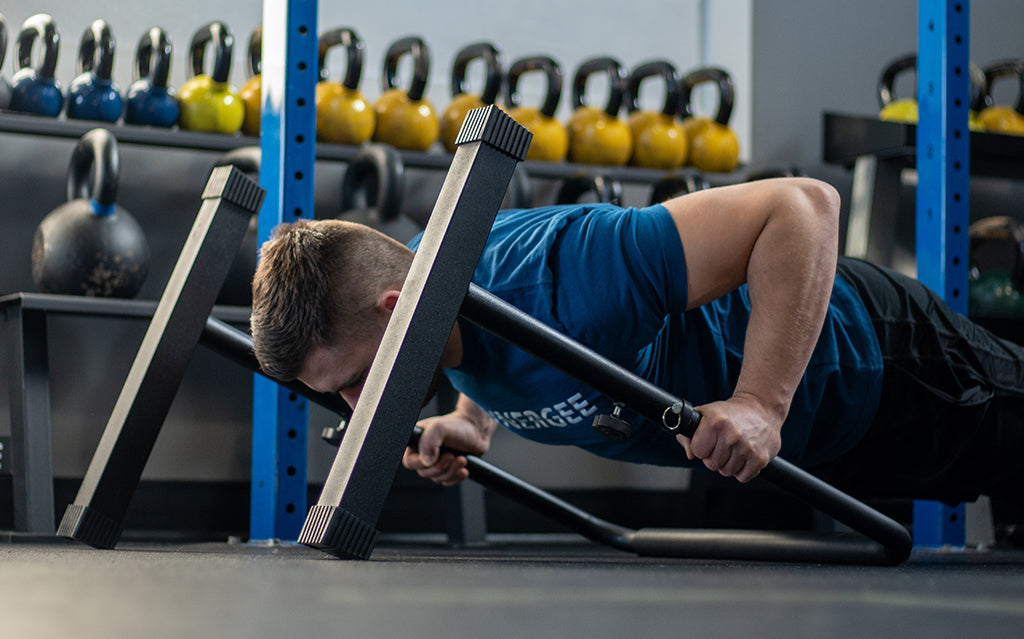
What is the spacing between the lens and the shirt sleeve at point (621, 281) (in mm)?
1085

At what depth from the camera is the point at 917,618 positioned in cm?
58

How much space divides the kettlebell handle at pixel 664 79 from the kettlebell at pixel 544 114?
23 centimetres

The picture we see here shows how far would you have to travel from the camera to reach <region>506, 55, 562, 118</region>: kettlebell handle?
2.36 m

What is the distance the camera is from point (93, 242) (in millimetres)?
1906

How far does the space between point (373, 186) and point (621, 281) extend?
3.93 feet

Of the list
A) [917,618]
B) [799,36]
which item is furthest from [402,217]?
[917,618]

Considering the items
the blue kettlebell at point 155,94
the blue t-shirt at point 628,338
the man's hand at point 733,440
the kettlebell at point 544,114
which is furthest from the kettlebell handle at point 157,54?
the man's hand at point 733,440

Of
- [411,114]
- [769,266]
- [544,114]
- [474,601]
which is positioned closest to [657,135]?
[544,114]

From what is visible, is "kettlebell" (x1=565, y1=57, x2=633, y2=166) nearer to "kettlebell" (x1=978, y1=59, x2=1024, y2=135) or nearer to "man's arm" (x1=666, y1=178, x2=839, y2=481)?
"kettlebell" (x1=978, y1=59, x2=1024, y2=135)

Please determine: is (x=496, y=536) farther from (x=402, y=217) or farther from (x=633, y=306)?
(x=633, y=306)

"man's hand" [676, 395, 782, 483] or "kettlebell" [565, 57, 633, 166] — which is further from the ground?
"kettlebell" [565, 57, 633, 166]

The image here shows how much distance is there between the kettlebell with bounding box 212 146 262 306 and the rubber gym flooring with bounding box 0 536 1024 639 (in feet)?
3.55

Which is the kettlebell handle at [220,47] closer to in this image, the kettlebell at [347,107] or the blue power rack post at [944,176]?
the kettlebell at [347,107]

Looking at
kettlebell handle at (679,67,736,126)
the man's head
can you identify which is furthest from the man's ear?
kettlebell handle at (679,67,736,126)
